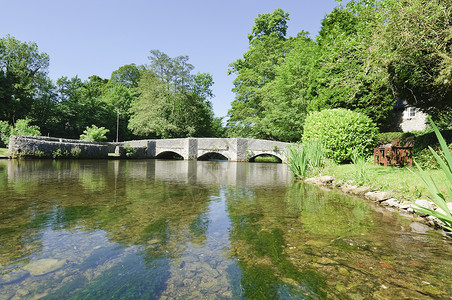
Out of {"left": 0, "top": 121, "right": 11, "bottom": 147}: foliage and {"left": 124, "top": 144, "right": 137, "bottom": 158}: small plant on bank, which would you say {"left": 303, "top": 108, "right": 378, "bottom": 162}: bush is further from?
{"left": 0, "top": 121, "right": 11, "bottom": 147}: foliage

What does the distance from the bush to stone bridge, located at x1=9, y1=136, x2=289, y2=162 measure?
733 cm

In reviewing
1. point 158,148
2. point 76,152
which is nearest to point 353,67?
point 76,152

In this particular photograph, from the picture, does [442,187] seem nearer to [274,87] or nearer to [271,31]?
[274,87]

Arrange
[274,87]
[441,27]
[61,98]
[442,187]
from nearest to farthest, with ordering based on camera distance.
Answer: [442,187]
[441,27]
[274,87]
[61,98]

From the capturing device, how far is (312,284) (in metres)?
1.96

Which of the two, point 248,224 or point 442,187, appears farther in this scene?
point 442,187

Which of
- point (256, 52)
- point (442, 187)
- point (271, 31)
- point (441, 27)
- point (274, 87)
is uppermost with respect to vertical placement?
point (271, 31)

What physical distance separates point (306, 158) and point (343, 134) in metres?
2.87

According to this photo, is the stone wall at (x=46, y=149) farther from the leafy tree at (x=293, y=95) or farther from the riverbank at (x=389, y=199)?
the riverbank at (x=389, y=199)

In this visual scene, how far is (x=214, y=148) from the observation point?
24547 mm

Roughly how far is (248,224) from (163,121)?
92.1 ft

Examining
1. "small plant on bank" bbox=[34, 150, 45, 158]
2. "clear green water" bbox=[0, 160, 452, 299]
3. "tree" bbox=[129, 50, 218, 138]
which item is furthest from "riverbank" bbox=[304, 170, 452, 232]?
"tree" bbox=[129, 50, 218, 138]

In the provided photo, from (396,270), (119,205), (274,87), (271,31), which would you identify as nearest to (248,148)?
(274,87)

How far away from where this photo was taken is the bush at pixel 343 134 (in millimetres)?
10398
